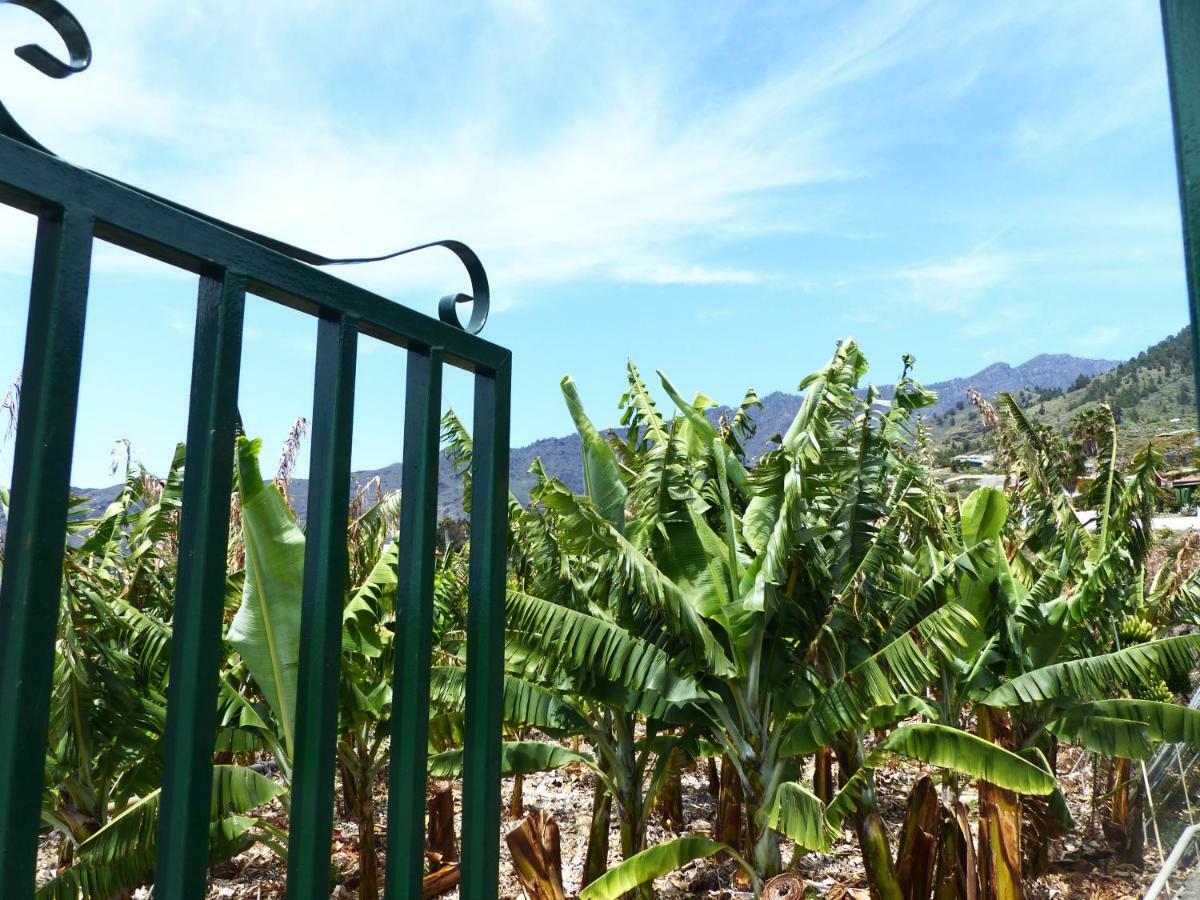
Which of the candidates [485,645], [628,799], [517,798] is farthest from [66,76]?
[517,798]

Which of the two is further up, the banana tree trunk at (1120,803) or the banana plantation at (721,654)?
the banana plantation at (721,654)

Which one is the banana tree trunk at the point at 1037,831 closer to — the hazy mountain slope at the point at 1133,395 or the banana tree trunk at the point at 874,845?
the banana tree trunk at the point at 874,845

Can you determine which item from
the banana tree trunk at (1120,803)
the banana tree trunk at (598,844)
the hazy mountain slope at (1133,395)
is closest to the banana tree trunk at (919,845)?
the banana tree trunk at (598,844)

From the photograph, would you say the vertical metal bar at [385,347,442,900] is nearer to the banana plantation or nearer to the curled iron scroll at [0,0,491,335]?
the curled iron scroll at [0,0,491,335]

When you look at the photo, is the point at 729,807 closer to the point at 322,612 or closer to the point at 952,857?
the point at 952,857

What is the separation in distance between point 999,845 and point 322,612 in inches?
333

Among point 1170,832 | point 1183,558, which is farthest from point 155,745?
point 1183,558

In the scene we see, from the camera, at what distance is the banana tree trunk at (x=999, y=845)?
7840 millimetres

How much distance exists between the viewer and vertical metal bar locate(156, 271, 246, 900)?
101 cm

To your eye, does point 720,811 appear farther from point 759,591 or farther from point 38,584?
point 38,584

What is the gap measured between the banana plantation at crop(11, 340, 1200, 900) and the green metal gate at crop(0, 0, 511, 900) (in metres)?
3.53

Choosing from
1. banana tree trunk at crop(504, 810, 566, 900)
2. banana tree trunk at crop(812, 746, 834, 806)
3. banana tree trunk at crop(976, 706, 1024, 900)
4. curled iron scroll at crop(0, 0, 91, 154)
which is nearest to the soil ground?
banana tree trunk at crop(812, 746, 834, 806)

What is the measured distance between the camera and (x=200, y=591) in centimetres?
104

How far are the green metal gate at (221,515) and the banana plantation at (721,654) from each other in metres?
3.53
